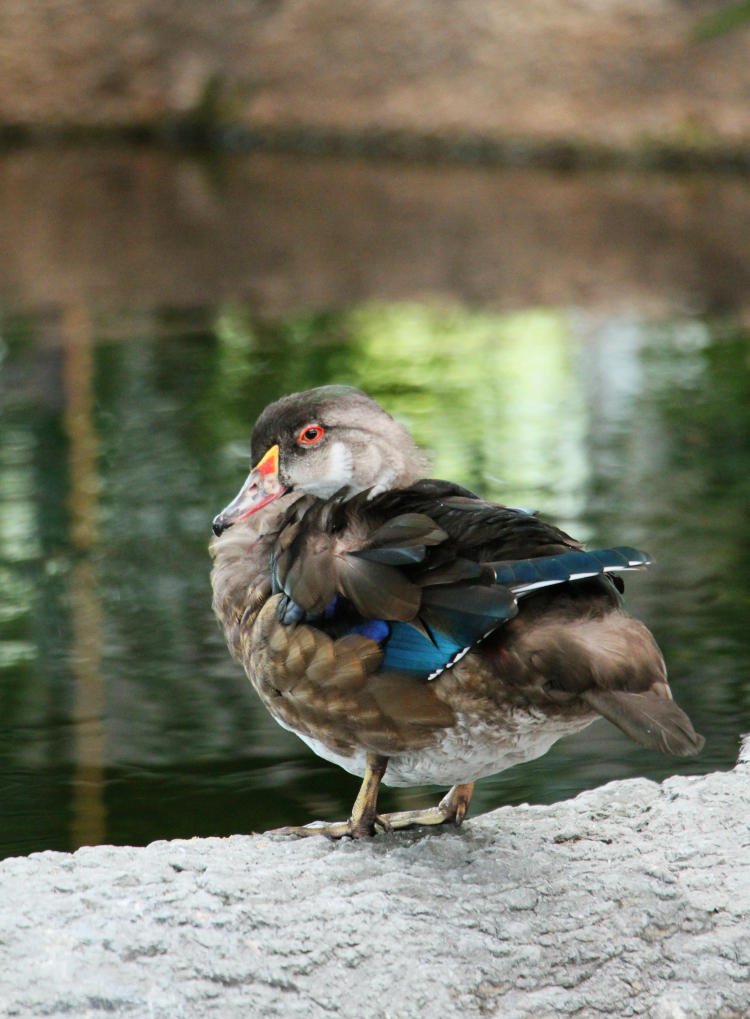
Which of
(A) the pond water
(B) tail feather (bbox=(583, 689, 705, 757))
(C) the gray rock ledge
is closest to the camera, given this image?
(B) tail feather (bbox=(583, 689, 705, 757))

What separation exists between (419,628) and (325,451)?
54 cm

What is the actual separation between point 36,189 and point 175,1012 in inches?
451

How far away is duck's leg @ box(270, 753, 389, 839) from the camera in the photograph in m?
2.62

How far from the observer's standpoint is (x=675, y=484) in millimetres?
5531

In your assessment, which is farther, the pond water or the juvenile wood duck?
the pond water

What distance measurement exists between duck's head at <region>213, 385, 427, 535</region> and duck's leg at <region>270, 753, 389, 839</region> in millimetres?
491

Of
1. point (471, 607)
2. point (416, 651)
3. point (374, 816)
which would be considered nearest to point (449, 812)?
point (374, 816)

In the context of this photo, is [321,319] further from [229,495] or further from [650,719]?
[650,719]

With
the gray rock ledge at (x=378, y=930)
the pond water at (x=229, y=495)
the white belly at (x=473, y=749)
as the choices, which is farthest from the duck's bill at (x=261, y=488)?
the pond water at (x=229, y=495)

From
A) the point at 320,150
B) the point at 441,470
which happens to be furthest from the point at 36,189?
the point at 441,470

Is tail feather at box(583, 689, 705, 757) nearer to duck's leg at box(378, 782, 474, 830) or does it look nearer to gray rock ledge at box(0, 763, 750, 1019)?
gray rock ledge at box(0, 763, 750, 1019)

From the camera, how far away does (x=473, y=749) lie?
246cm

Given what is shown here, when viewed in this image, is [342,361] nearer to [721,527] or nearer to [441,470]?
[441,470]

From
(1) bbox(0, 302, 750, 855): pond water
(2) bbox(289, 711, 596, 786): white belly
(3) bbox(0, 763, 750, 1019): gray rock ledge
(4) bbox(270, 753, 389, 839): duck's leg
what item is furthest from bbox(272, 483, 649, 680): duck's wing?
(1) bbox(0, 302, 750, 855): pond water
